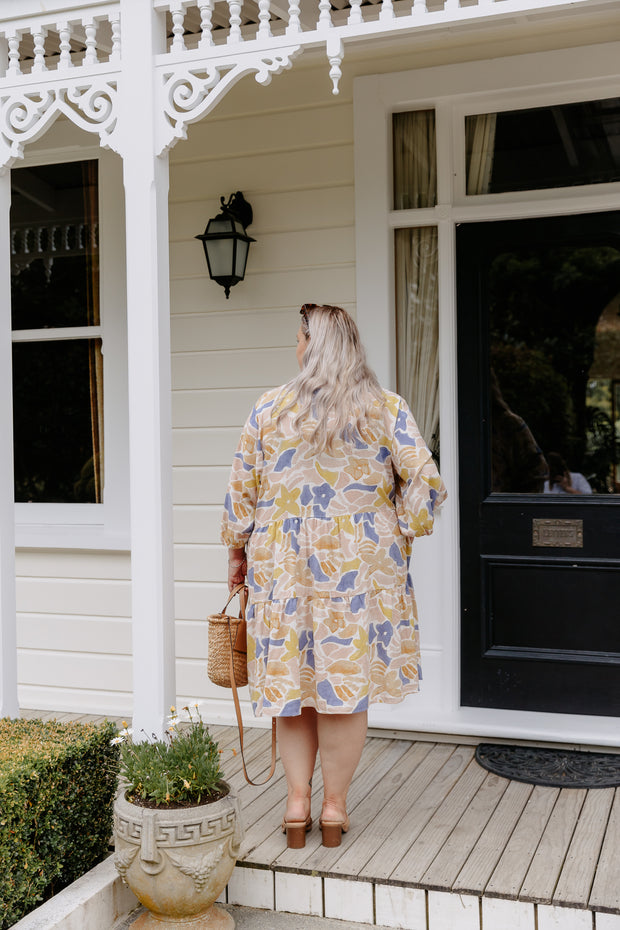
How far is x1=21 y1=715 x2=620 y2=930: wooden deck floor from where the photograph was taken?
2564 millimetres

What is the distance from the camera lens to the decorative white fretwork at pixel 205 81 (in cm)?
281

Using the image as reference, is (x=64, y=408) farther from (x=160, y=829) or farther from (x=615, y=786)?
(x=615, y=786)

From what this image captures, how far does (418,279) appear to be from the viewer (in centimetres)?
393

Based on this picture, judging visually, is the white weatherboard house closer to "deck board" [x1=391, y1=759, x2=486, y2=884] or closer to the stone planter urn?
"deck board" [x1=391, y1=759, x2=486, y2=884]

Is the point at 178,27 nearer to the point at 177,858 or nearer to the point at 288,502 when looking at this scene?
the point at 288,502

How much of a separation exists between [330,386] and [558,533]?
59.7 inches

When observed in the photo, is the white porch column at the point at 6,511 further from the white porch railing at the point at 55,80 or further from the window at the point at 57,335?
the window at the point at 57,335

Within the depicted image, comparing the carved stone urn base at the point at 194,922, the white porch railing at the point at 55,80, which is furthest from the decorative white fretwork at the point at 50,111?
the carved stone urn base at the point at 194,922

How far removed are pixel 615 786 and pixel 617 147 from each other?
7.73ft

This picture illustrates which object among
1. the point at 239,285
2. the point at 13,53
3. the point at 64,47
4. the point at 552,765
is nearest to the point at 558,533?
the point at 552,765

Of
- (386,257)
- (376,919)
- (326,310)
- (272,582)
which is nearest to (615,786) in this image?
(376,919)

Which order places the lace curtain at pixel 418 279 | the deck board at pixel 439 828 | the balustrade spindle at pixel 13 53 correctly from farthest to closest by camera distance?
the lace curtain at pixel 418 279
the balustrade spindle at pixel 13 53
the deck board at pixel 439 828

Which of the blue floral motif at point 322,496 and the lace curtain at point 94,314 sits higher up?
the lace curtain at point 94,314

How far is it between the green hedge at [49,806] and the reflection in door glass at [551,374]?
1.92m
